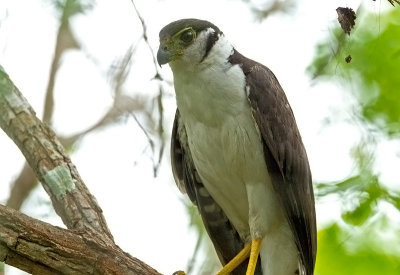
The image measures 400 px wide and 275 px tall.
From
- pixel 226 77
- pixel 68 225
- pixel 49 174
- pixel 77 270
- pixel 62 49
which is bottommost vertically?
pixel 77 270

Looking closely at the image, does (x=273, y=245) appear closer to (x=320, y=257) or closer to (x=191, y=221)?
(x=320, y=257)

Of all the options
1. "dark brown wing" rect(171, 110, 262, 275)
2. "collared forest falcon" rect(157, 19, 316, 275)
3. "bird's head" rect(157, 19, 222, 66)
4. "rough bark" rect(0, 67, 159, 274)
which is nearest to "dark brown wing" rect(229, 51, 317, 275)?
"collared forest falcon" rect(157, 19, 316, 275)

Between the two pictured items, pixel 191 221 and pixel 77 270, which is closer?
pixel 77 270

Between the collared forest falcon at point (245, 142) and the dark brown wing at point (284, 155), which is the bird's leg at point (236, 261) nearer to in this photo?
the collared forest falcon at point (245, 142)

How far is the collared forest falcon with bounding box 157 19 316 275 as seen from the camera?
14.4ft

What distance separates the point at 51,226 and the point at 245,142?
1.28 metres

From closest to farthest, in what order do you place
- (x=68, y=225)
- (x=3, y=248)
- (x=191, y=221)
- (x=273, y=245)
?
(x=3, y=248) → (x=68, y=225) → (x=273, y=245) → (x=191, y=221)

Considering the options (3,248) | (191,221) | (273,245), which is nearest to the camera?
(3,248)

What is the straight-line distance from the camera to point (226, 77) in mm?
4422

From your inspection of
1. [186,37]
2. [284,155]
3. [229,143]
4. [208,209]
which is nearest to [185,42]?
[186,37]

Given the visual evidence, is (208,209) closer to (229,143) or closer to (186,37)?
(229,143)

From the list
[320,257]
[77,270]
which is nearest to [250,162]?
[320,257]

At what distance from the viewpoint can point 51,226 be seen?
12.2ft

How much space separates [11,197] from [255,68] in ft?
6.04
